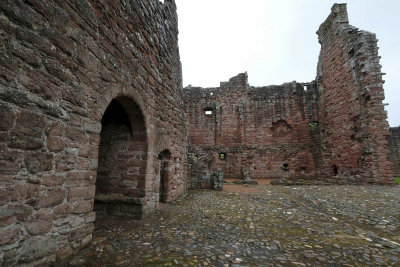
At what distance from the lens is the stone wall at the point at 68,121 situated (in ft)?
6.41

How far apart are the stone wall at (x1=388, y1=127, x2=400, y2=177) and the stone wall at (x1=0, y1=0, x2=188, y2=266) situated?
2163cm

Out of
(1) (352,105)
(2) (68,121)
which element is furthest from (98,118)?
(1) (352,105)

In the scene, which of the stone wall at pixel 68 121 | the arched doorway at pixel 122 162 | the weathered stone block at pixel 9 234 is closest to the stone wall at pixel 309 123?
the arched doorway at pixel 122 162

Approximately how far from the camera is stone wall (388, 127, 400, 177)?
16527mm

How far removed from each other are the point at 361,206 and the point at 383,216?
0.98 meters

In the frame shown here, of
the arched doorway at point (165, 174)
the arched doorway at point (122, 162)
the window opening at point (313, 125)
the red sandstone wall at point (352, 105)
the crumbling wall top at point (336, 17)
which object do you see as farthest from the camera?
the window opening at point (313, 125)

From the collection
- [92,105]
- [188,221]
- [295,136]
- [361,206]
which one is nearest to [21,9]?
[92,105]

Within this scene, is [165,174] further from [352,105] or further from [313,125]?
[313,125]

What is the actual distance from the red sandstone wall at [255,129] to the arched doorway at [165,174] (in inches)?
359

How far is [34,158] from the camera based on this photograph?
216 centimetres

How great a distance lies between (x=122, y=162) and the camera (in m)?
4.72

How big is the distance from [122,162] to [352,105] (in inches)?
498

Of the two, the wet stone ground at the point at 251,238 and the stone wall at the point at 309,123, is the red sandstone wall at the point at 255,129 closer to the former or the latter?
the stone wall at the point at 309,123

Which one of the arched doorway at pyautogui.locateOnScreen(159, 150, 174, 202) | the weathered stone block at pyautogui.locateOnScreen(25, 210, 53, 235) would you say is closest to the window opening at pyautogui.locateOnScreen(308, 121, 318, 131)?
the arched doorway at pyautogui.locateOnScreen(159, 150, 174, 202)
